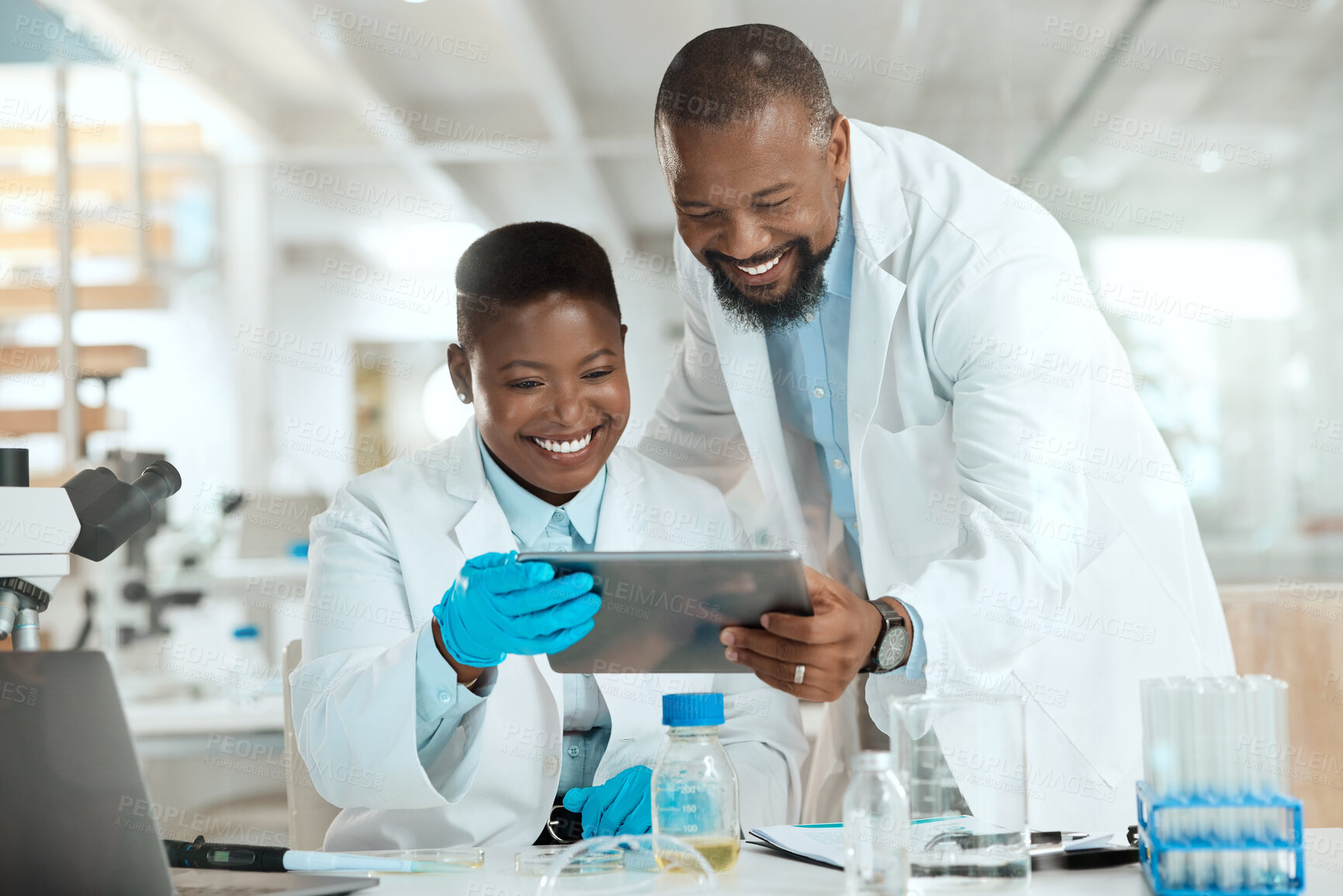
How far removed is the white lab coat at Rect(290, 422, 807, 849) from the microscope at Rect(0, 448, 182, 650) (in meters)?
0.32

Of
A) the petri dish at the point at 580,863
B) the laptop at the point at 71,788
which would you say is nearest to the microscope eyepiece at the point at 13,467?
the laptop at the point at 71,788

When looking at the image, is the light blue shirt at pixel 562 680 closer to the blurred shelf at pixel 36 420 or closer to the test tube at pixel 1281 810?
the test tube at pixel 1281 810

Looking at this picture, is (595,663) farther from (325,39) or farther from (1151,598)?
(325,39)

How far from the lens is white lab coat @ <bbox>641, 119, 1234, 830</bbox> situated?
1348 mm

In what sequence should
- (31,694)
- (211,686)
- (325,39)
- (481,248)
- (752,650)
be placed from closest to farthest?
(31,694), (752,650), (481,248), (211,686), (325,39)

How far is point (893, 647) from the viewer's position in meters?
1.18

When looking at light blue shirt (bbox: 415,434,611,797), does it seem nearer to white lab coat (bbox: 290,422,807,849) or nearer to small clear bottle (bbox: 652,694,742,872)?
white lab coat (bbox: 290,422,807,849)

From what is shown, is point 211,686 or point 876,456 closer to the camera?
point 876,456

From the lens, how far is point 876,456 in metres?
1.52

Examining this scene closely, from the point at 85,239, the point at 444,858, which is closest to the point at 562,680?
the point at 444,858

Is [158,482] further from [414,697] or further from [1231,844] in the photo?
[1231,844]

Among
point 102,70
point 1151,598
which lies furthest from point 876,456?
point 102,70

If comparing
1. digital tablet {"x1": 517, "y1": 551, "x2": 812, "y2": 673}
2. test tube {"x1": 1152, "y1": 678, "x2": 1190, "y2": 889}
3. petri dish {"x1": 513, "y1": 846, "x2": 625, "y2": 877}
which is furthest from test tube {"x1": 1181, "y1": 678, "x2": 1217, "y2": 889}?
petri dish {"x1": 513, "y1": 846, "x2": 625, "y2": 877}

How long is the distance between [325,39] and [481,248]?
3.22 m
